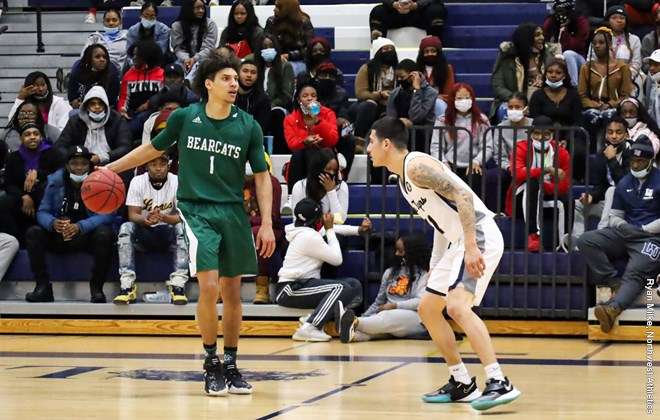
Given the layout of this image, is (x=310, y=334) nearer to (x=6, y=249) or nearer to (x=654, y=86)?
(x=6, y=249)

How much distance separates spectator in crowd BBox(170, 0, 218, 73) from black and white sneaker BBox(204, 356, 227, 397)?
7868 mm

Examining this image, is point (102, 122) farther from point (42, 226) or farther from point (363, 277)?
point (363, 277)

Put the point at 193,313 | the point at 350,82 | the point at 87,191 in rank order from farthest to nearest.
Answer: the point at 350,82
the point at 193,313
the point at 87,191

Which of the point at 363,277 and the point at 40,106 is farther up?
the point at 40,106

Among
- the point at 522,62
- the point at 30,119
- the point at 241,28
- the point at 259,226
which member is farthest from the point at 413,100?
the point at 30,119

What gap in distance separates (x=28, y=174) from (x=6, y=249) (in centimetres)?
86

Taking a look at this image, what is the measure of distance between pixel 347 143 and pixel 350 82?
2.39m

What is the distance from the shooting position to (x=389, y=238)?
1291cm

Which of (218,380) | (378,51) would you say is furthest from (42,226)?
(218,380)

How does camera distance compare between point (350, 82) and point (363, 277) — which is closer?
point (363, 277)

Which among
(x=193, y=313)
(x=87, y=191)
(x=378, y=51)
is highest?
(x=378, y=51)

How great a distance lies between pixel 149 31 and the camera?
51.4 ft

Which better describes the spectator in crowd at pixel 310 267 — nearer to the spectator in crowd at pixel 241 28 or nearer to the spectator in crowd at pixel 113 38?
the spectator in crowd at pixel 241 28

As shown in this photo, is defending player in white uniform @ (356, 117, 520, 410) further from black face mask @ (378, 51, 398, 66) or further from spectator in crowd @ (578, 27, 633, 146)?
black face mask @ (378, 51, 398, 66)
